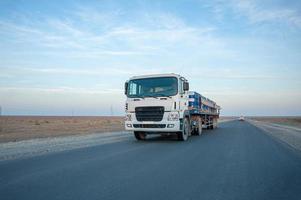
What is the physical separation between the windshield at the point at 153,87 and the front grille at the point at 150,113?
0.65 metres

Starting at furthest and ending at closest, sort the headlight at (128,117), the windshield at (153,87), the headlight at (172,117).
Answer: the headlight at (128,117), the windshield at (153,87), the headlight at (172,117)

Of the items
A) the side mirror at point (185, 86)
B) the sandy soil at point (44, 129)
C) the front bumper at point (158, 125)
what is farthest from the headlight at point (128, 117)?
the sandy soil at point (44, 129)

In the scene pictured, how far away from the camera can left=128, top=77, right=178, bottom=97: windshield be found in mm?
15203

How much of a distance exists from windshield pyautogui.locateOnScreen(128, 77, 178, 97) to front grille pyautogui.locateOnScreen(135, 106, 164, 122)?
649 millimetres

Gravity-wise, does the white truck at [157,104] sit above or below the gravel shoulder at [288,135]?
above

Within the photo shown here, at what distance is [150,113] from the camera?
49.3 ft

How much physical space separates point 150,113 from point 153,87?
52.6 inches

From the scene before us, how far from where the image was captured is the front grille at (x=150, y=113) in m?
14.9

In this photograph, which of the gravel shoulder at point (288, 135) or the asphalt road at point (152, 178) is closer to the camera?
the asphalt road at point (152, 178)

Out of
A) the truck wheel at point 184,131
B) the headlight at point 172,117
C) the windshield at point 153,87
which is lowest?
the truck wheel at point 184,131

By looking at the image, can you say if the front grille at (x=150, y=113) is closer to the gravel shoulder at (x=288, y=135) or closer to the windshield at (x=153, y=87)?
the windshield at (x=153, y=87)

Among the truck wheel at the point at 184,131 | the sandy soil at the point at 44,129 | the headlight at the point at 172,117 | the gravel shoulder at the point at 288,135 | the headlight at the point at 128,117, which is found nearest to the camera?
the headlight at the point at 172,117

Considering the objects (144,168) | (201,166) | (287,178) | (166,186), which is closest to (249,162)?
(201,166)

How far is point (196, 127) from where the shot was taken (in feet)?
68.1
